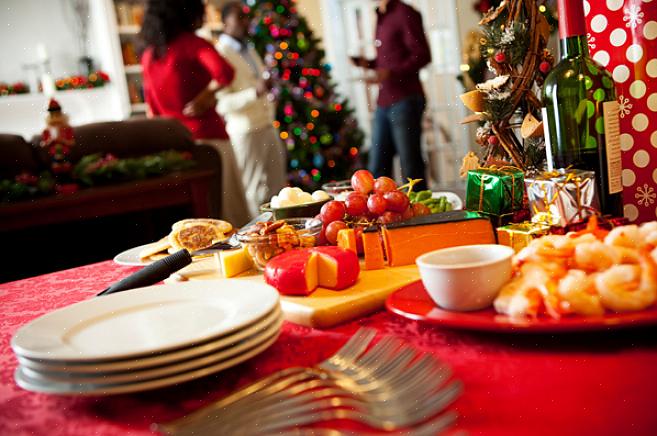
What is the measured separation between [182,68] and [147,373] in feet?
12.2

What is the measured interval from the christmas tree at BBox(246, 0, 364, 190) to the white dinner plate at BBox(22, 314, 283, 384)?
5990mm

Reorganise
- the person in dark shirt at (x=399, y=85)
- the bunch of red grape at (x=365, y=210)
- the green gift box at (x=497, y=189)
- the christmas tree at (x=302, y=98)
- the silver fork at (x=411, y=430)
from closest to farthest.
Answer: the silver fork at (x=411, y=430) → the green gift box at (x=497, y=189) → the bunch of red grape at (x=365, y=210) → the person in dark shirt at (x=399, y=85) → the christmas tree at (x=302, y=98)

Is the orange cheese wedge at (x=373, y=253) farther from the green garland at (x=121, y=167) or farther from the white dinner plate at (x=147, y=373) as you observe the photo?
the green garland at (x=121, y=167)

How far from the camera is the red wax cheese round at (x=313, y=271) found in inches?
35.9

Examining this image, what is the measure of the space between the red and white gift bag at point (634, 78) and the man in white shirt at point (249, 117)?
440 centimetres

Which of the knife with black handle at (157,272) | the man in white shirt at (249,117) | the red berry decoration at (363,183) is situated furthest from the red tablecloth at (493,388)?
the man in white shirt at (249,117)

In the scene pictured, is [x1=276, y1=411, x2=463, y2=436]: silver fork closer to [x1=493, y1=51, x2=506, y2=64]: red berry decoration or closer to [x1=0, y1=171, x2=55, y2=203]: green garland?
[x1=493, y1=51, x2=506, y2=64]: red berry decoration

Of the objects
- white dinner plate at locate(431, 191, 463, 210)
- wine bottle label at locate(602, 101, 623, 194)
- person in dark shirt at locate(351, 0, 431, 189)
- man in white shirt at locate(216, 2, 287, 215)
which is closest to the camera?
wine bottle label at locate(602, 101, 623, 194)

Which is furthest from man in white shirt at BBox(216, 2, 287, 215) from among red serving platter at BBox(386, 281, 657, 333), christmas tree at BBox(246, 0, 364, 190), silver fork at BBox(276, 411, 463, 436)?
silver fork at BBox(276, 411, 463, 436)

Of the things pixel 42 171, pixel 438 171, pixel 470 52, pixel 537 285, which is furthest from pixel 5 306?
pixel 438 171

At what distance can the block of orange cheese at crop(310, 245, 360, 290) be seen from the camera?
36.1 inches

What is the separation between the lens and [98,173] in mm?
3834

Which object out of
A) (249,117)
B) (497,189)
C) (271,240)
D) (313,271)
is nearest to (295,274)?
(313,271)

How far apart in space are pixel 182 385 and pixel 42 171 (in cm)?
368
